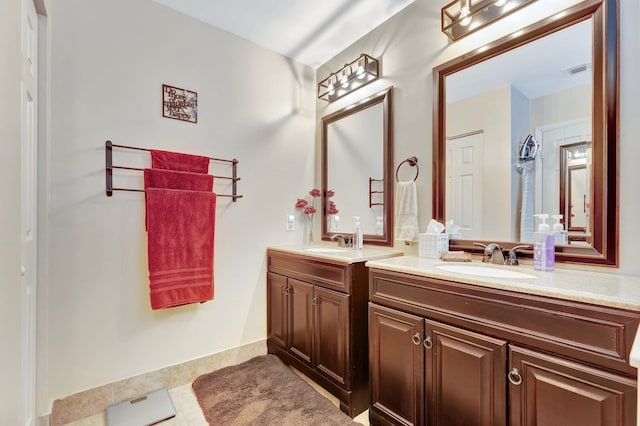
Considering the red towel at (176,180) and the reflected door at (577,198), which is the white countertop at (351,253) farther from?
the reflected door at (577,198)

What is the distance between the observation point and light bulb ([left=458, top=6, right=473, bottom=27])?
1.66 meters

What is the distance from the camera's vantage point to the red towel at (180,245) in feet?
6.13

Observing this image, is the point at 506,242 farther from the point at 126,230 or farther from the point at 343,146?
the point at 126,230

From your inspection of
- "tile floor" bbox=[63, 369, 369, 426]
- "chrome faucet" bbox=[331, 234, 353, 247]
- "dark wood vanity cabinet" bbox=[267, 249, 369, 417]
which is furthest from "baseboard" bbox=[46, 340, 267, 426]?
"chrome faucet" bbox=[331, 234, 353, 247]

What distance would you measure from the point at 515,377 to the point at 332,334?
3.24 feet

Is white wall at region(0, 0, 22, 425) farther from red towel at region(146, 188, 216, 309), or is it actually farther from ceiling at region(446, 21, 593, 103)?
ceiling at region(446, 21, 593, 103)

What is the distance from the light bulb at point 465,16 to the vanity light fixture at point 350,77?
64cm

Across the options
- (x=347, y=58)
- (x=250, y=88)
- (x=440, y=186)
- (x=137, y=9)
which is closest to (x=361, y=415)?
(x=440, y=186)

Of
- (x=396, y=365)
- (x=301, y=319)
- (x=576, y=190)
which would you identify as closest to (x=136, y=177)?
(x=301, y=319)

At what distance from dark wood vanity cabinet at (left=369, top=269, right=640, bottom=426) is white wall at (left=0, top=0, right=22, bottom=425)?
1374mm

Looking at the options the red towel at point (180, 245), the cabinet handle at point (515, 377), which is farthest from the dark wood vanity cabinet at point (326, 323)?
the cabinet handle at point (515, 377)

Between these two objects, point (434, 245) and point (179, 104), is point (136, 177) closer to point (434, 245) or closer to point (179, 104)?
point (179, 104)

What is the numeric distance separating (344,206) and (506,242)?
126cm

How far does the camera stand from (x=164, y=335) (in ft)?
6.66
